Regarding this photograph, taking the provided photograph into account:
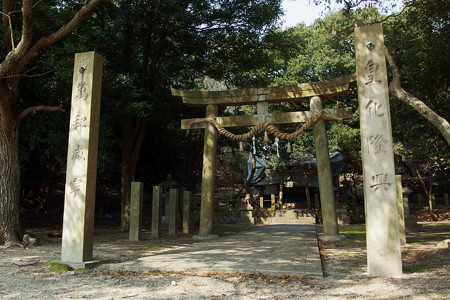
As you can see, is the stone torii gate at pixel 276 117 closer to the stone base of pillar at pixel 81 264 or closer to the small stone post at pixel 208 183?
the small stone post at pixel 208 183

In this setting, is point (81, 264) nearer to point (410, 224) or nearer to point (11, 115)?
point (11, 115)

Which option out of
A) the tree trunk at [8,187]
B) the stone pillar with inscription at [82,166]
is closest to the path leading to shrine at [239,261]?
the stone pillar with inscription at [82,166]

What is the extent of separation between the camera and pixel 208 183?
939cm

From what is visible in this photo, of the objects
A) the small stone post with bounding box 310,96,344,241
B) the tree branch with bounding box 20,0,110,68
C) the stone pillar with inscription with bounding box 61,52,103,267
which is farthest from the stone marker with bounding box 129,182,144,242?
the small stone post with bounding box 310,96,344,241

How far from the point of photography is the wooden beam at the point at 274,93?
880 cm

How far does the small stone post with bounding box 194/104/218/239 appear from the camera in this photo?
9242 millimetres

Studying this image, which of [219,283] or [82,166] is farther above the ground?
[82,166]

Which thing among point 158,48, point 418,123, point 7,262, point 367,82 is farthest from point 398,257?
point 418,123

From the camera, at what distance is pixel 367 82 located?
16.0ft

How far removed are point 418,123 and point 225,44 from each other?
910cm

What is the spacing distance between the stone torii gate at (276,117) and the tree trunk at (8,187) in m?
4.19

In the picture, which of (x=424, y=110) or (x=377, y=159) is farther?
(x=424, y=110)

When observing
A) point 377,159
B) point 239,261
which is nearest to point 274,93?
point 377,159

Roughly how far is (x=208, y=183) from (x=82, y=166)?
4.34m
